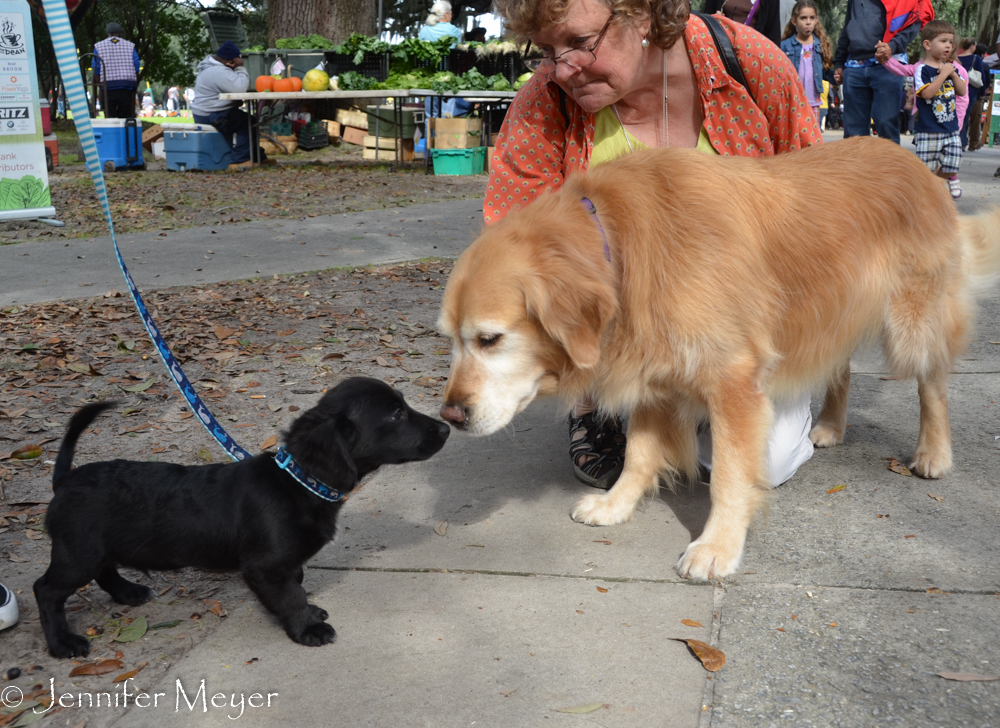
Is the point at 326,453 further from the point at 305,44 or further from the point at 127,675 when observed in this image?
the point at 305,44

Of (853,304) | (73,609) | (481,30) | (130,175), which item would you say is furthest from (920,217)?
(481,30)

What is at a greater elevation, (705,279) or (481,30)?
(481,30)

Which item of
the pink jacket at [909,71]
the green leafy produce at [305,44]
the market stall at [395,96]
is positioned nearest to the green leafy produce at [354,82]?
the market stall at [395,96]

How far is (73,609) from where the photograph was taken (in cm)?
282

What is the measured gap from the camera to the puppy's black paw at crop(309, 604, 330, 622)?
2.61 metres

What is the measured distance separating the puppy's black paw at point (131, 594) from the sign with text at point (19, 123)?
24.8 ft

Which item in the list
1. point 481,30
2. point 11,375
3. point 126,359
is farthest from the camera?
point 481,30

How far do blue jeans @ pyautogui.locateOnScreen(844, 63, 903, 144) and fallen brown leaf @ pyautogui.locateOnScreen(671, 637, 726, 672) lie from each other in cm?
905

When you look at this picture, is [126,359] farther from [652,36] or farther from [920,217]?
[920,217]

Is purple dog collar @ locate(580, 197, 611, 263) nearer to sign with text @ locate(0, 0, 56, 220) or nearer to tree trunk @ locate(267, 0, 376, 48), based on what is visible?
sign with text @ locate(0, 0, 56, 220)

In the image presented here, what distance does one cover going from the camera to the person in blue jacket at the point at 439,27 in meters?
16.2

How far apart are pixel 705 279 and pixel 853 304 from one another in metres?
0.87

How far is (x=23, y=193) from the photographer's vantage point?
9.04 meters

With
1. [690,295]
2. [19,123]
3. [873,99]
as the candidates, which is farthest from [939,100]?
[19,123]
